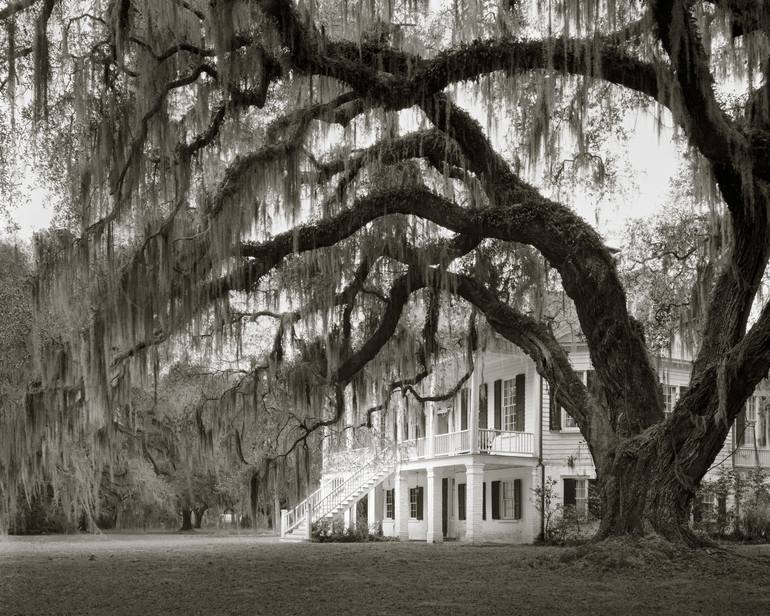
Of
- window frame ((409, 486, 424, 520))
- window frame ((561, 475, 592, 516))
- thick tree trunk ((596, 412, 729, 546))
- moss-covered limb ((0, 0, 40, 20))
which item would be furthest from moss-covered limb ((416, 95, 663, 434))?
window frame ((409, 486, 424, 520))

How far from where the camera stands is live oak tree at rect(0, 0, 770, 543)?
28.9 ft

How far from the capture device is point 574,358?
22641mm

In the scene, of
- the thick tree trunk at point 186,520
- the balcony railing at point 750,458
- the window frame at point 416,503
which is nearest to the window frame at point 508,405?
the window frame at point 416,503

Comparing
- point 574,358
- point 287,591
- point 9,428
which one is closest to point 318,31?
point 287,591

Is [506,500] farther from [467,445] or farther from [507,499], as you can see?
[467,445]

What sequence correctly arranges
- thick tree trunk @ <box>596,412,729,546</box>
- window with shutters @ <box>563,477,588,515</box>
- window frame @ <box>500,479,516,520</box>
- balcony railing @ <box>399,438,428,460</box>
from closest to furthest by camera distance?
thick tree trunk @ <box>596,412,729,546</box>, window with shutters @ <box>563,477,588,515</box>, window frame @ <box>500,479,516,520</box>, balcony railing @ <box>399,438,428,460</box>

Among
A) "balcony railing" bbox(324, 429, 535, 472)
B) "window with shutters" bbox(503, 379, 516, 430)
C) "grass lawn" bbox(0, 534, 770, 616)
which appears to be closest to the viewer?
"grass lawn" bbox(0, 534, 770, 616)

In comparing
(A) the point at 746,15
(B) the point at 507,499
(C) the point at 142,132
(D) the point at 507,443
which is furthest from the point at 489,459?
(A) the point at 746,15

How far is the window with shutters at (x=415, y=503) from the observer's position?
1094 inches

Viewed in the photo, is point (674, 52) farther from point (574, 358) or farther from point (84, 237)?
point (574, 358)

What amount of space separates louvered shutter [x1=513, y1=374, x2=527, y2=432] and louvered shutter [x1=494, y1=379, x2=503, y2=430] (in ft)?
3.19

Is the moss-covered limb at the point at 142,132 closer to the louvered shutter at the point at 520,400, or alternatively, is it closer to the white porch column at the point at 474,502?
the white porch column at the point at 474,502

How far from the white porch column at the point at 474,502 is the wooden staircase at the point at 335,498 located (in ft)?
11.3

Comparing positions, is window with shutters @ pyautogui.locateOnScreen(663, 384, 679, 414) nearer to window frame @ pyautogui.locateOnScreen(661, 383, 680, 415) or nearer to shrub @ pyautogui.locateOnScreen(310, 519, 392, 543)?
window frame @ pyautogui.locateOnScreen(661, 383, 680, 415)
